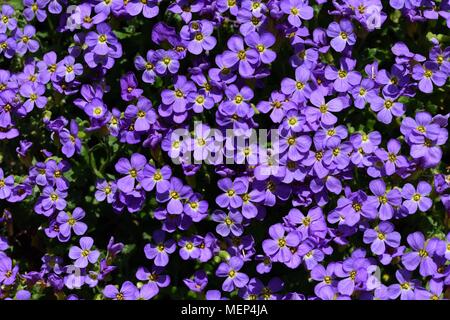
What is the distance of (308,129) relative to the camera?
12.2 feet

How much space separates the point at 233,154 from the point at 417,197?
1.01 meters

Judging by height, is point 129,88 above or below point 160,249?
above

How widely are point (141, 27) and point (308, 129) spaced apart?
127cm

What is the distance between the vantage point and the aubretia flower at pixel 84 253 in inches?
152

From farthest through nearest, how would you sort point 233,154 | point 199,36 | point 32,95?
point 32,95 < point 199,36 < point 233,154

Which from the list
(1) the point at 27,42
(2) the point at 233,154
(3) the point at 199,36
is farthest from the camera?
(1) the point at 27,42

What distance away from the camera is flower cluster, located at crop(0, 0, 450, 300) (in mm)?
3740

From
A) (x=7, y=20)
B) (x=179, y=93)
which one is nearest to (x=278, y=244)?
(x=179, y=93)

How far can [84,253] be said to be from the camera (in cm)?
391

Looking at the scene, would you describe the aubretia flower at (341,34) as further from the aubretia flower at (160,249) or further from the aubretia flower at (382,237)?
the aubretia flower at (160,249)

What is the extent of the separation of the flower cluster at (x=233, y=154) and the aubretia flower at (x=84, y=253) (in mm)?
12

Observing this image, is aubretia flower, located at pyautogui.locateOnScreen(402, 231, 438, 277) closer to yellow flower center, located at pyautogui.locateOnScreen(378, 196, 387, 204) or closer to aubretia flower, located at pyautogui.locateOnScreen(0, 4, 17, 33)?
yellow flower center, located at pyautogui.locateOnScreen(378, 196, 387, 204)

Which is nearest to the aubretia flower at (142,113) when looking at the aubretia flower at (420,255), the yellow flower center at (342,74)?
the yellow flower center at (342,74)

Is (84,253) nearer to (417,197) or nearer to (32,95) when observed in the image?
(32,95)
